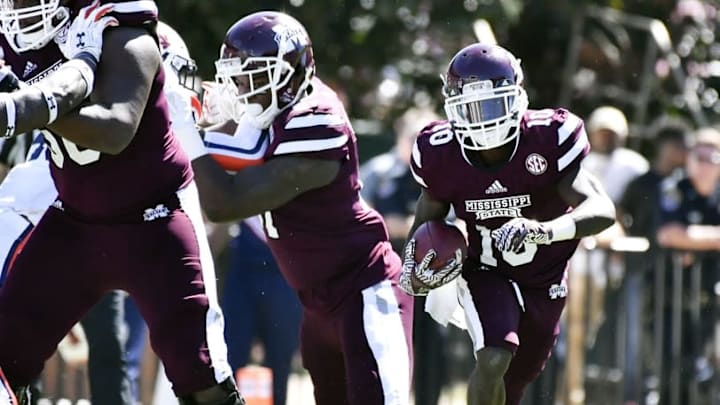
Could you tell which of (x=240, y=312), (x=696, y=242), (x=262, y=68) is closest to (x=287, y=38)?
(x=262, y=68)

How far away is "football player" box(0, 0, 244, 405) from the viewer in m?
4.67

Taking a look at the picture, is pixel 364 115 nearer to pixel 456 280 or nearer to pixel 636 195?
pixel 636 195

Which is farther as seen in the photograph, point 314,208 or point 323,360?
point 323,360

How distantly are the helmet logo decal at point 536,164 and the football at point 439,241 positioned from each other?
0.33m

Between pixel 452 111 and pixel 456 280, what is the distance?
2.08ft

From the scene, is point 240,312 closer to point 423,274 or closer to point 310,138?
point 423,274

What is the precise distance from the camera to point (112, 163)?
15.5 feet

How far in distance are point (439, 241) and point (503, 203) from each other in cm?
30

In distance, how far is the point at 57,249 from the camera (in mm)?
4820

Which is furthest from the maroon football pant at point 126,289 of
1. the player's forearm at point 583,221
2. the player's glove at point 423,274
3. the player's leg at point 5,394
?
the player's forearm at point 583,221

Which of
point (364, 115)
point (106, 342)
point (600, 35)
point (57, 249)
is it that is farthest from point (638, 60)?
point (57, 249)

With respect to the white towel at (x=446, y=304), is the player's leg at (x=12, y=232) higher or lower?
higher

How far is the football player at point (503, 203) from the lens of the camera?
17.3 ft

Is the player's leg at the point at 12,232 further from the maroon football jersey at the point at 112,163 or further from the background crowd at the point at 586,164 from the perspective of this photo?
the maroon football jersey at the point at 112,163
